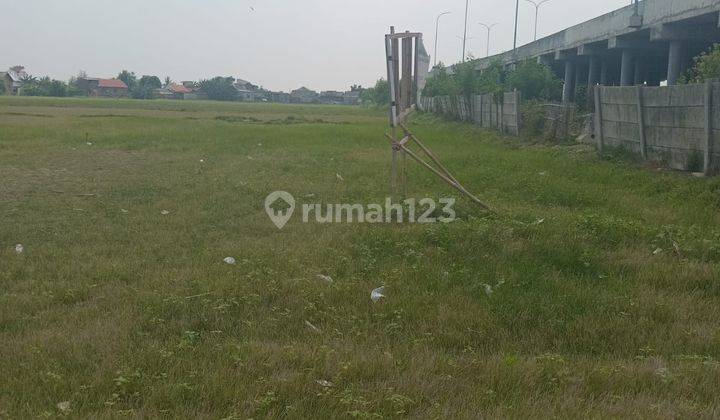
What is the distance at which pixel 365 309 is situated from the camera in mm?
4172

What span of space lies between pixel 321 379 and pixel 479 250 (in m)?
2.65

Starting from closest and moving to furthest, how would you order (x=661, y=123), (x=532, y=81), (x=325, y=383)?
1. (x=325, y=383)
2. (x=661, y=123)
3. (x=532, y=81)

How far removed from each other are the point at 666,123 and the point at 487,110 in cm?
1266

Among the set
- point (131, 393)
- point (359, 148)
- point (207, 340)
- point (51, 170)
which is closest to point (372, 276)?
point (207, 340)

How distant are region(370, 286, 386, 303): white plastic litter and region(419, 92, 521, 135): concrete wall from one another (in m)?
14.0

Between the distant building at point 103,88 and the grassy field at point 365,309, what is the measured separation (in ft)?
347

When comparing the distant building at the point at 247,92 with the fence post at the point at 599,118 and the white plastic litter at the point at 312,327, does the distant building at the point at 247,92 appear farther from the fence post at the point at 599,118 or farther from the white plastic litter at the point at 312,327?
the white plastic litter at the point at 312,327

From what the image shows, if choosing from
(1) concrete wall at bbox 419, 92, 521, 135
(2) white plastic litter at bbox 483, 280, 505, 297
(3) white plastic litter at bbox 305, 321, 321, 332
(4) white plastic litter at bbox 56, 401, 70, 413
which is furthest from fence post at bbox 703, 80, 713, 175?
(1) concrete wall at bbox 419, 92, 521, 135

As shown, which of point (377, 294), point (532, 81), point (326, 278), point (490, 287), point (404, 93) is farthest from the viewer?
point (532, 81)

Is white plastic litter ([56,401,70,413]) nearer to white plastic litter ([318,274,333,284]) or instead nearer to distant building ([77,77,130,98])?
white plastic litter ([318,274,333,284])

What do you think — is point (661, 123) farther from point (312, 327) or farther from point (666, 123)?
point (312, 327)

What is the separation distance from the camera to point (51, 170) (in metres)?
11.5

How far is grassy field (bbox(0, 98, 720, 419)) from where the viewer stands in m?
2.95

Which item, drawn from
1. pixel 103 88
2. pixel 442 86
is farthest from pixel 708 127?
pixel 103 88
